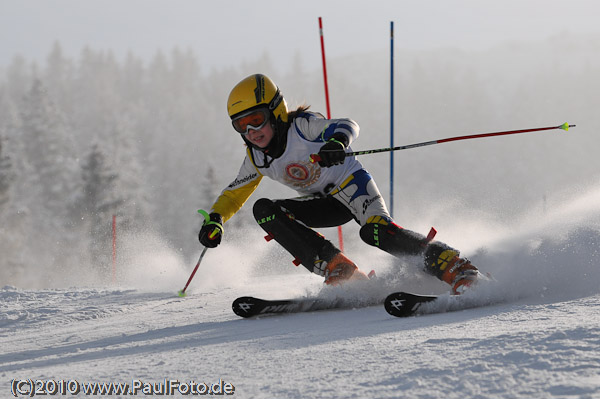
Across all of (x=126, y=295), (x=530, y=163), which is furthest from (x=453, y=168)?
(x=126, y=295)

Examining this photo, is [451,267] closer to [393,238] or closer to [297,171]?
[393,238]

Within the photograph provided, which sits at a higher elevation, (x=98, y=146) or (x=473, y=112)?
(x=473, y=112)

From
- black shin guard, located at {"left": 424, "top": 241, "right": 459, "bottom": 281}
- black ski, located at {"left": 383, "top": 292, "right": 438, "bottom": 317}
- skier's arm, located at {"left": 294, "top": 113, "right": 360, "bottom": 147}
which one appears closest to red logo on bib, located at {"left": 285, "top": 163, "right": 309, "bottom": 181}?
skier's arm, located at {"left": 294, "top": 113, "right": 360, "bottom": 147}

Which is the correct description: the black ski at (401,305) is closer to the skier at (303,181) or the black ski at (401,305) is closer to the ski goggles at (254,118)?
the skier at (303,181)

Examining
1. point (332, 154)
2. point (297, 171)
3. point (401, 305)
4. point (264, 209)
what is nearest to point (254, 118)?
Result: point (297, 171)

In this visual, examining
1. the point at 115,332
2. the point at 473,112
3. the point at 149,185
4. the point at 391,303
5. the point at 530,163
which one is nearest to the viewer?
the point at 391,303

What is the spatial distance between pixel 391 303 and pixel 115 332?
1.52 meters

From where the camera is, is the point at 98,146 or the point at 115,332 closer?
the point at 115,332

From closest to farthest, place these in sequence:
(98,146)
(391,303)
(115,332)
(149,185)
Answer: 1. (391,303)
2. (115,332)
3. (98,146)
4. (149,185)

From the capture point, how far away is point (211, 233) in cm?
386

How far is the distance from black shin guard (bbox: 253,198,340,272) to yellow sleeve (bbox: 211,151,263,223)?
0.43 meters

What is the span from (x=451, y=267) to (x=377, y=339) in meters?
1.13

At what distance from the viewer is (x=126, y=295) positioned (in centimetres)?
537

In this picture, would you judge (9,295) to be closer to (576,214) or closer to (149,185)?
(576,214)
